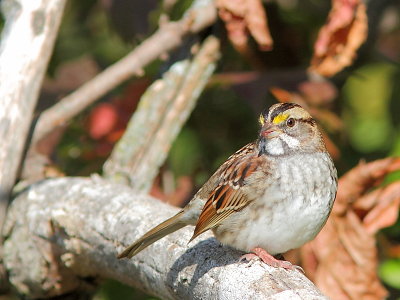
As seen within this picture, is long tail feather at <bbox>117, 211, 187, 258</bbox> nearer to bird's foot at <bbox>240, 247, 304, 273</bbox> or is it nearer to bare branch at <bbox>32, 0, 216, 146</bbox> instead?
bird's foot at <bbox>240, 247, 304, 273</bbox>

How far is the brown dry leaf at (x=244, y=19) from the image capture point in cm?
399

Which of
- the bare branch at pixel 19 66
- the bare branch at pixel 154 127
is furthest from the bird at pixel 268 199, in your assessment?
the bare branch at pixel 19 66

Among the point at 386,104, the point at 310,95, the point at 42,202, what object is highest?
the point at 42,202

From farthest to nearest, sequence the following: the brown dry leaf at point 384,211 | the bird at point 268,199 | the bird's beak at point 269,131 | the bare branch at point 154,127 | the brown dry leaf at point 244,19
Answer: the bare branch at point 154,127 < the brown dry leaf at point 244,19 < the brown dry leaf at point 384,211 < the bird's beak at point 269,131 < the bird at point 268,199

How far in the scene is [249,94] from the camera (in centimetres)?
427

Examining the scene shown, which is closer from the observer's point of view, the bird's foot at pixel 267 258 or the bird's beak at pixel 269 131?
the bird's foot at pixel 267 258

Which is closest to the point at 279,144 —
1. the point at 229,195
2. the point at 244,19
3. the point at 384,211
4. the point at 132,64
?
the point at 229,195

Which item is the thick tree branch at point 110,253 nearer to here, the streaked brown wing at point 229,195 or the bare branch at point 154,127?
the streaked brown wing at point 229,195

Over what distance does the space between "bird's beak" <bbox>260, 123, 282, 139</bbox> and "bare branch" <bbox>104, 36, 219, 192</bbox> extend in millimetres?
774

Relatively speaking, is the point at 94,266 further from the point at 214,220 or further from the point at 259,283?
the point at 259,283

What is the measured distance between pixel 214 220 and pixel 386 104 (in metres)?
1.71

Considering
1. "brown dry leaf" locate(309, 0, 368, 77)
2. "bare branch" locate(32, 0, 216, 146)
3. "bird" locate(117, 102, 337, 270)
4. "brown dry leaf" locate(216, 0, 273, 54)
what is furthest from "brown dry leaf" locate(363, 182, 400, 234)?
"bare branch" locate(32, 0, 216, 146)

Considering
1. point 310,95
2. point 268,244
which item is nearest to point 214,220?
point 268,244

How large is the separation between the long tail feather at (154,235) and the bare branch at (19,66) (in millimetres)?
840
